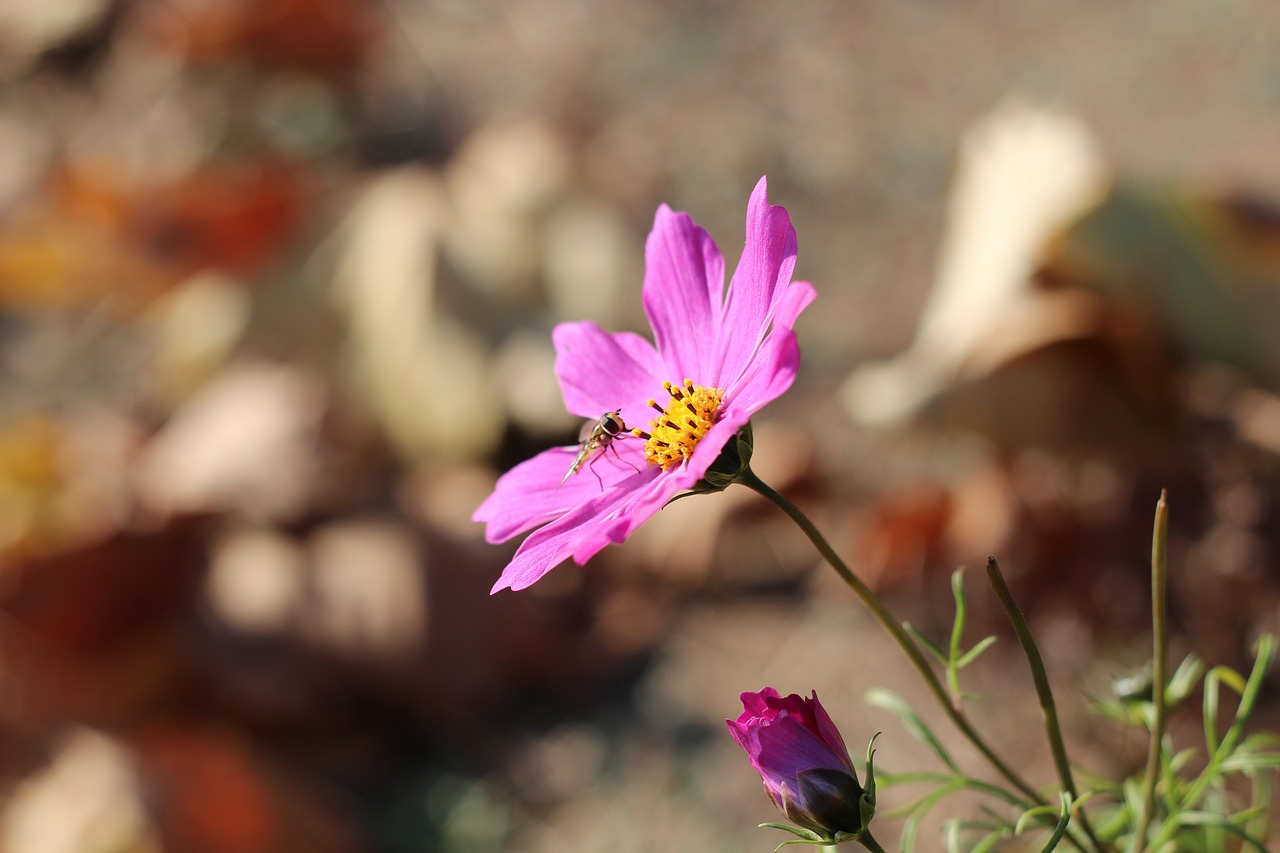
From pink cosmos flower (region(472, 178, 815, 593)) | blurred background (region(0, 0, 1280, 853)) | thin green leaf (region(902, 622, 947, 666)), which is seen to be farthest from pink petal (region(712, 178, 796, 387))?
blurred background (region(0, 0, 1280, 853))

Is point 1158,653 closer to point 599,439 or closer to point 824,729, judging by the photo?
point 824,729

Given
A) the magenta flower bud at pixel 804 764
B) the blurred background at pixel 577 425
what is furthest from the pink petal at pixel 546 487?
the blurred background at pixel 577 425

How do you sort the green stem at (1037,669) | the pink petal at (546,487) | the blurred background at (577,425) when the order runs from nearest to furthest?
the green stem at (1037,669) < the pink petal at (546,487) < the blurred background at (577,425)

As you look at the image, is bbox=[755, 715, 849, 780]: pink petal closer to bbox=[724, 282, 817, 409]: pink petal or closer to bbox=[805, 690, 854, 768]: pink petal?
bbox=[805, 690, 854, 768]: pink petal

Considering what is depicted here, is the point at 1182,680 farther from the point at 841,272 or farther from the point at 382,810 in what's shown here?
the point at 841,272

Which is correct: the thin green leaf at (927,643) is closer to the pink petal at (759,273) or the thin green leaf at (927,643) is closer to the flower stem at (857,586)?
the flower stem at (857,586)

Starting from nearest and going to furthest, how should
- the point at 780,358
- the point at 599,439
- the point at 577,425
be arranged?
the point at 780,358
the point at 599,439
the point at 577,425

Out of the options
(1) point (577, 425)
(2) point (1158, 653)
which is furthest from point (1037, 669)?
(1) point (577, 425)
